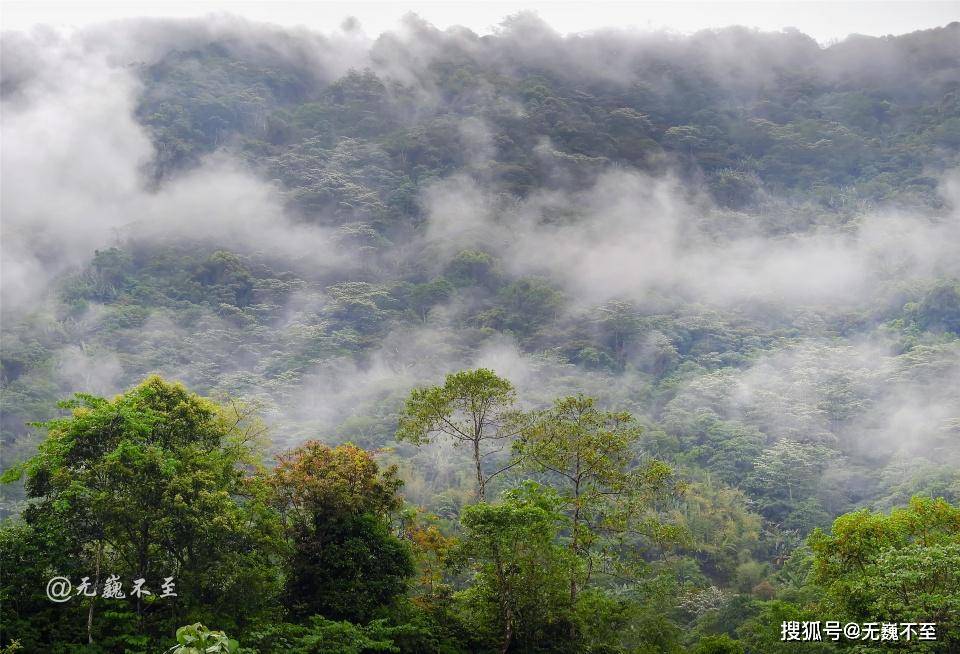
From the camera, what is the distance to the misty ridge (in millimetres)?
77250

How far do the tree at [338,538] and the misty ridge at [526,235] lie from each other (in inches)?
1753

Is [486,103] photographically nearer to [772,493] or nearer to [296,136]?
[296,136]

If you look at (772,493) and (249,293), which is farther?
(249,293)

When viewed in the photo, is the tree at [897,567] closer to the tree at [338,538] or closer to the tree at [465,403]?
the tree at [465,403]

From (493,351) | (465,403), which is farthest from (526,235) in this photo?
(465,403)

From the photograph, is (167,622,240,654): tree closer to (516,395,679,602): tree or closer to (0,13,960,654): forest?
(0,13,960,654): forest

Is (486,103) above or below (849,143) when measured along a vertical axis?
above

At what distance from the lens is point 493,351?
90.1 meters

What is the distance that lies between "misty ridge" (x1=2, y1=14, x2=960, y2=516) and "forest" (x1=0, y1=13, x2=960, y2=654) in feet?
1.96

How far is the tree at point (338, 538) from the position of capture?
63.0 ft

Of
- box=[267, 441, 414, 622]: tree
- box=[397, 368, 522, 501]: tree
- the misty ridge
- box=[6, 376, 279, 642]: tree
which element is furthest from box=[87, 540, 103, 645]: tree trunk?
the misty ridge

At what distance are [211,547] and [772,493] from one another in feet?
168

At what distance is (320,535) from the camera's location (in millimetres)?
19766

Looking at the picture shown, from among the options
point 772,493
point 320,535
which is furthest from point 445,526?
point 772,493
